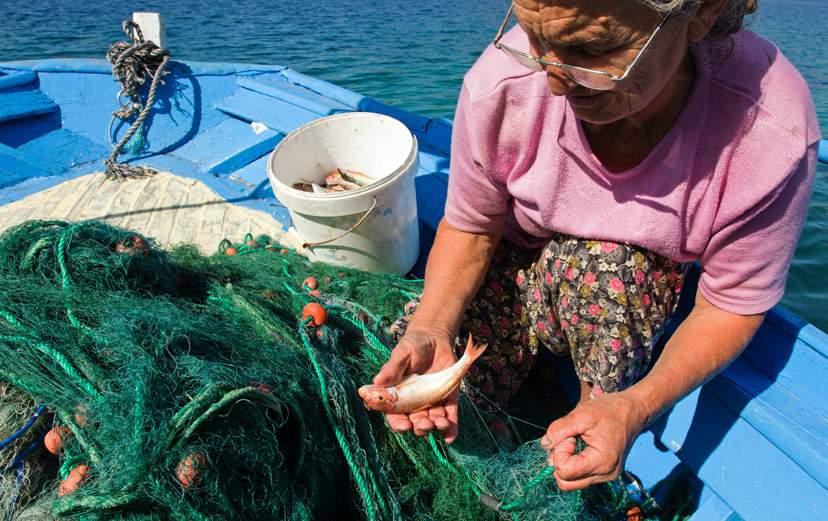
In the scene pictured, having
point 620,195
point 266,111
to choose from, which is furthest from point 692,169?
point 266,111

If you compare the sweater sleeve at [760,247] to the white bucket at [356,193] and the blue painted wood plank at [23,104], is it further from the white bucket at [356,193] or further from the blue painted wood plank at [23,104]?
the blue painted wood plank at [23,104]

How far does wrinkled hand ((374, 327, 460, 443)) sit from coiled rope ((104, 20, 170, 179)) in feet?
11.5

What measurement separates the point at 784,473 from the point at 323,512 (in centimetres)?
144

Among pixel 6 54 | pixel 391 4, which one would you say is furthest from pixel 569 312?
pixel 391 4

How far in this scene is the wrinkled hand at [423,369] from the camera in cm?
172

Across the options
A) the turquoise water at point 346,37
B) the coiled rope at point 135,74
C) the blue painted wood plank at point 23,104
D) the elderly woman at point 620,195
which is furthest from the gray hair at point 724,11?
the blue painted wood plank at point 23,104

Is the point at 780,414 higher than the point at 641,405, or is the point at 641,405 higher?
the point at 641,405

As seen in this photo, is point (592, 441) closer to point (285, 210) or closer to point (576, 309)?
point (576, 309)

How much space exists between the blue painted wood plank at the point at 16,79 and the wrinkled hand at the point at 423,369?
4604mm

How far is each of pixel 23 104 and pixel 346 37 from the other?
10171 mm

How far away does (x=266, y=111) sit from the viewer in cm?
479

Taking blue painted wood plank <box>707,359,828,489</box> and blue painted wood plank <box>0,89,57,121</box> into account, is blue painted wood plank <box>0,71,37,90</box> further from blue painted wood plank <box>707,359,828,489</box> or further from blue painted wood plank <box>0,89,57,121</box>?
blue painted wood plank <box>707,359,828,489</box>

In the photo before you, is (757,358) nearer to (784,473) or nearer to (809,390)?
(809,390)

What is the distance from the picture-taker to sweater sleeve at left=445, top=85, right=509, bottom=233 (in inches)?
72.7
